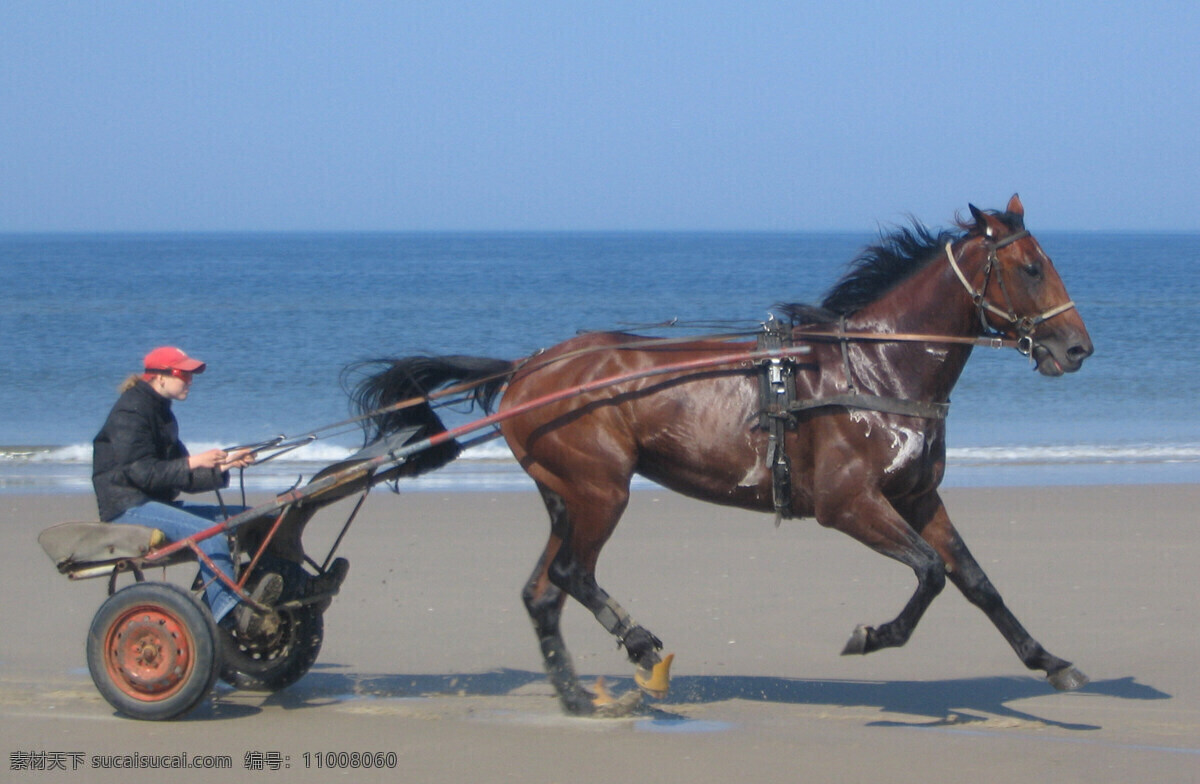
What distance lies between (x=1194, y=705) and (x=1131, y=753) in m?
0.87

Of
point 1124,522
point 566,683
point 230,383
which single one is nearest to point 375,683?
point 566,683

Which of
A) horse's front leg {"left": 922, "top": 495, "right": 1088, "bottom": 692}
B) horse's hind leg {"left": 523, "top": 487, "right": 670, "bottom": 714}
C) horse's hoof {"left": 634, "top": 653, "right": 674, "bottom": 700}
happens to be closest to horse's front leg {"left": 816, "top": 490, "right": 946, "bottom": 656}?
horse's front leg {"left": 922, "top": 495, "right": 1088, "bottom": 692}

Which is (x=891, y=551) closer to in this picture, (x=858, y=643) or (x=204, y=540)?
(x=858, y=643)

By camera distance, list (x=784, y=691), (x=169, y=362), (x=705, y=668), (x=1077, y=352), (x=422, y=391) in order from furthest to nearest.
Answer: (x=705, y=668) < (x=422, y=391) < (x=784, y=691) < (x=169, y=362) < (x=1077, y=352)

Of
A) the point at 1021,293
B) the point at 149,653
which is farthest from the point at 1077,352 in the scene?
the point at 149,653

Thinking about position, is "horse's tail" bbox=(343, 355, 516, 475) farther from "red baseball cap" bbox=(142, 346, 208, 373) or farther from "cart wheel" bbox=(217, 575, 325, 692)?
"red baseball cap" bbox=(142, 346, 208, 373)

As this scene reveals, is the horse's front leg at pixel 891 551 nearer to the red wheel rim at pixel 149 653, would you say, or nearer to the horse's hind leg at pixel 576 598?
the horse's hind leg at pixel 576 598

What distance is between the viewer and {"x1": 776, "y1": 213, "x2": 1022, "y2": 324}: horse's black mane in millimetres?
5660

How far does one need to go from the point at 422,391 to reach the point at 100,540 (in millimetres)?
1556

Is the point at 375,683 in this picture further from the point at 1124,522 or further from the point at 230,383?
the point at 230,383

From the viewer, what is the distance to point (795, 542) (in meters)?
9.11

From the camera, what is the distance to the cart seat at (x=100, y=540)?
5.23 metres

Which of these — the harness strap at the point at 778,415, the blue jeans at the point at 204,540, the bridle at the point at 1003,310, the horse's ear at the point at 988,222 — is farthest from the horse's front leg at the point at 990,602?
the blue jeans at the point at 204,540

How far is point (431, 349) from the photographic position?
3122 cm
